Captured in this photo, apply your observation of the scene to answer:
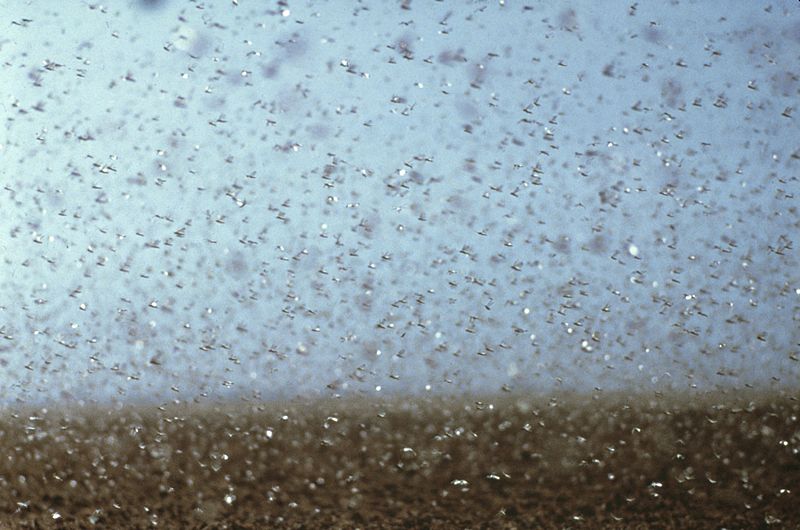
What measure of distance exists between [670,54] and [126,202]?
419 millimetres

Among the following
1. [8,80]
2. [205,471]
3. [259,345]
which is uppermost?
[8,80]

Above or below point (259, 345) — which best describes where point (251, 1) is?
above

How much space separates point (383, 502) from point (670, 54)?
1.31 feet

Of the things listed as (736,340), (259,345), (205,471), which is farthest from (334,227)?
(736,340)

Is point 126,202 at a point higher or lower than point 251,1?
lower

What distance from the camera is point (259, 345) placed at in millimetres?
814

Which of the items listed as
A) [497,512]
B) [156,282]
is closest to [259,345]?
[156,282]

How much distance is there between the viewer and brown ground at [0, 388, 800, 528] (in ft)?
2.68

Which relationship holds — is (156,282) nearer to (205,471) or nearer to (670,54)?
(205,471)

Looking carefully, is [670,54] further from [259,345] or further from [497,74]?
[259,345]

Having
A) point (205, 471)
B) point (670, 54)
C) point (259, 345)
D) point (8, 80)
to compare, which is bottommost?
point (205, 471)

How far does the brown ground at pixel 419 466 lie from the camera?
816mm

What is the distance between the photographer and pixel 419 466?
815 mm

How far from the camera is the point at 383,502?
82 centimetres
